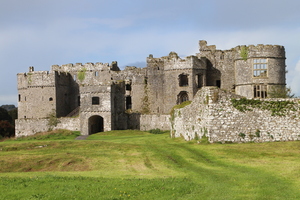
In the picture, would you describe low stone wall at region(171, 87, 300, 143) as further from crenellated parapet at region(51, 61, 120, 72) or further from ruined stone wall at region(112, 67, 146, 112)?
crenellated parapet at region(51, 61, 120, 72)

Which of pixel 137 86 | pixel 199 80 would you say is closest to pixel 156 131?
pixel 199 80

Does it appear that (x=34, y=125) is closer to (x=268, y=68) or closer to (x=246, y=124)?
(x=268, y=68)

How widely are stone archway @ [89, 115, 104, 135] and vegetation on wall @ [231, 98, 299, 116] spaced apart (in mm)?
35250

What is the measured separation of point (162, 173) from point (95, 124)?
4404 cm

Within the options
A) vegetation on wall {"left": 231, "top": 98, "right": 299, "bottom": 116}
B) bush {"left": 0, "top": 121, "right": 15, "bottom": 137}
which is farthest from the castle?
vegetation on wall {"left": 231, "top": 98, "right": 299, "bottom": 116}

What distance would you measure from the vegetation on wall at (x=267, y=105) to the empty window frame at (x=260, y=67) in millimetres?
29163

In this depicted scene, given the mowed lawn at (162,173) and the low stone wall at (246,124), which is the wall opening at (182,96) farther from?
the low stone wall at (246,124)

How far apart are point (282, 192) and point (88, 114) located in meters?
47.3

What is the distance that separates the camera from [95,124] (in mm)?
64688

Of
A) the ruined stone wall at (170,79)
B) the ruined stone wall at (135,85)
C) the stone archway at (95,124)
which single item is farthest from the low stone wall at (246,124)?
the ruined stone wall at (135,85)

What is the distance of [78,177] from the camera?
2017 centimetres

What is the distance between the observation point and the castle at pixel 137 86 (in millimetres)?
59344

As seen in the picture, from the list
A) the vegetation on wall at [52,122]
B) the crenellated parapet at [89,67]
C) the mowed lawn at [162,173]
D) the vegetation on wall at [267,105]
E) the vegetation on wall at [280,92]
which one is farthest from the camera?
the crenellated parapet at [89,67]

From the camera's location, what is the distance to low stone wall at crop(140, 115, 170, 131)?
2415 inches
